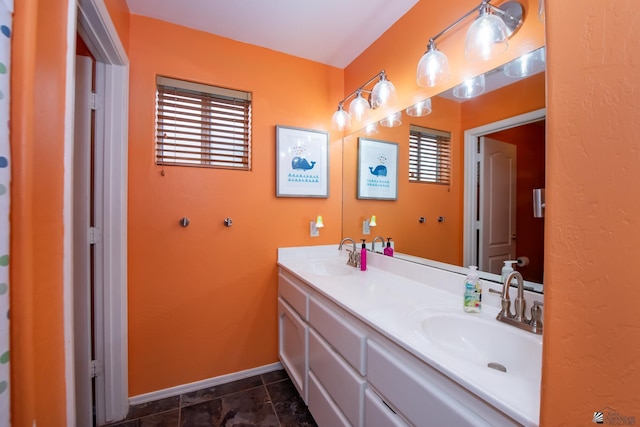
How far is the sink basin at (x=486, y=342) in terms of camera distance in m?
0.83

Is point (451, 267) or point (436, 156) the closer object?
point (451, 267)

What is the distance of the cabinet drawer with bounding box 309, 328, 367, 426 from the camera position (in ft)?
3.28

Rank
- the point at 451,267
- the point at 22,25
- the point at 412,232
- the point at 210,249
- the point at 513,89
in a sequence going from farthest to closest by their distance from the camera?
the point at 210,249, the point at 412,232, the point at 451,267, the point at 513,89, the point at 22,25

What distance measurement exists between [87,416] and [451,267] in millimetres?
2093

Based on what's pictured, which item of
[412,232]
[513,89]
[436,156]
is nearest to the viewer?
[513,89]

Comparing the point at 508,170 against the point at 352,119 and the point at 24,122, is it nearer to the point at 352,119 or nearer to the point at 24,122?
the point at 352,119

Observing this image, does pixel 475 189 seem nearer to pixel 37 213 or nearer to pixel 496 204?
pixel 496 204

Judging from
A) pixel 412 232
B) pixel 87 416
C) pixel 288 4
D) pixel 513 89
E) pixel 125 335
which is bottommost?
pixel 87 416

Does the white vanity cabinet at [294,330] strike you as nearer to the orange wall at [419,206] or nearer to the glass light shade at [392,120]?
the orange wall at [419,206]

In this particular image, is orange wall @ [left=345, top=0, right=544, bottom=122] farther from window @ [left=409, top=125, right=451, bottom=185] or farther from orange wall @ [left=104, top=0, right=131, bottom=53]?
orange wall @ [left=104, top=0, right=131, bottom=53]

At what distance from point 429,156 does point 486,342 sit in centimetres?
100

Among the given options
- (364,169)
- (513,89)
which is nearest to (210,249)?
(364,169)

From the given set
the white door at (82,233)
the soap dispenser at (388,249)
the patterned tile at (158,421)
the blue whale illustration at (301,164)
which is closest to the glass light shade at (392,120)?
the blue whale illustration at (301,164)

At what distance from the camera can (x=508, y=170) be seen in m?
1.14
